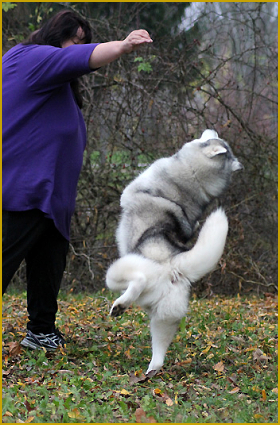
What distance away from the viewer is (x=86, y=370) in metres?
3.58

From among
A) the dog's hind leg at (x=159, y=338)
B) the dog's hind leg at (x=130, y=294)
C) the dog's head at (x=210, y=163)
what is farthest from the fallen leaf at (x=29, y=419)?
the dog's head at (x=210, y=163)

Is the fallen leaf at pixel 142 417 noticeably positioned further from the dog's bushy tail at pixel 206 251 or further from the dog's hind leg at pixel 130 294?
the dog's bushy tail at pixel 206 251

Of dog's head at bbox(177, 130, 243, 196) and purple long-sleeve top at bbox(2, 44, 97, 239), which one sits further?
dog's head at bbox(177, 130, 243, 196)

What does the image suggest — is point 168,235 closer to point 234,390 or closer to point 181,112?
point 234,390

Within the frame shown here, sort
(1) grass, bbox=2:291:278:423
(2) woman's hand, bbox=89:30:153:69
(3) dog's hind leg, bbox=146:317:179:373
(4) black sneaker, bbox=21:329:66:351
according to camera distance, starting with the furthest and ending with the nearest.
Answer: (4) black sneaker, bbox=21:329:66:351
(3) dog's hind leg, bbox=146:317:179:373
(2) woman's hand, bbox=89:30:153:69
(1) grass, bbox=2:291:278:423

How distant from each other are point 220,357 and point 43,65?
2510mm

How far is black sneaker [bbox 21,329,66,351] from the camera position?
3.94 meters

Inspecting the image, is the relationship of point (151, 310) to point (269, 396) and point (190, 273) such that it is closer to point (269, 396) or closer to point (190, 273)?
point (190, 273)

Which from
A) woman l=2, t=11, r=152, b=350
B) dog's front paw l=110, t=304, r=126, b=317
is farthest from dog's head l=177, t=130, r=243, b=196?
dog's front paw l=110, t=304, r=126, b=317

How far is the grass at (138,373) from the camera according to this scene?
280 centimetres

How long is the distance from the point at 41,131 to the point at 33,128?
5cm

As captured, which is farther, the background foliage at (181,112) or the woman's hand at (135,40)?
the background foliage at (181,112)

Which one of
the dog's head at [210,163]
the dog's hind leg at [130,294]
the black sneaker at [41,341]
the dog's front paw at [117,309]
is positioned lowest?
the black sneaker at [41,341]

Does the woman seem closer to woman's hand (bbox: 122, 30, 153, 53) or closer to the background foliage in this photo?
woman's hand (bbox: 122, 30, 153, 53)
